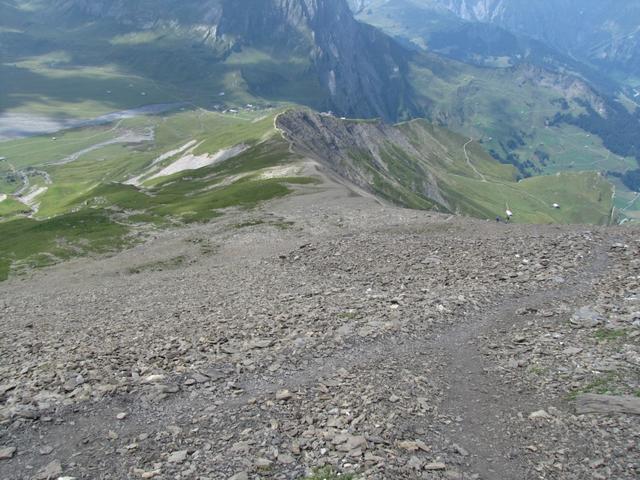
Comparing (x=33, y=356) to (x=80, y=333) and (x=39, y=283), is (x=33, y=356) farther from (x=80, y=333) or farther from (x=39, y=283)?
(x=39, y=283)

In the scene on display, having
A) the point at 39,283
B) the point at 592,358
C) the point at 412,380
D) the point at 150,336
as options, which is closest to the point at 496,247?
the point at 592,358

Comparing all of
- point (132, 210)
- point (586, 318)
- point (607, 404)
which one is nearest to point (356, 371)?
point (607, 404)

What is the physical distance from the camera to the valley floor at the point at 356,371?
19641mm

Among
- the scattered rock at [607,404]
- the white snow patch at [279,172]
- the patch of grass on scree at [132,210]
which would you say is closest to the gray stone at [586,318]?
the scattered rock at [607,404]

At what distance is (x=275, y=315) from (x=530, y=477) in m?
20.0

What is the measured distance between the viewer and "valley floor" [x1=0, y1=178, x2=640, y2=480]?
64.4ft

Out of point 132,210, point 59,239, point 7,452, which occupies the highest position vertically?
point 7,452

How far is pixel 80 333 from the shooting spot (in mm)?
37969

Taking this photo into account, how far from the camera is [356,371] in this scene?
26.0 metres

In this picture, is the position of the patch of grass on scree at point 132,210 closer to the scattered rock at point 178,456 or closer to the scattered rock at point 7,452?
the scattered rock at point 7,452

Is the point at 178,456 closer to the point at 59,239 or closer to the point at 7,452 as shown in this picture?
the point at 7,452

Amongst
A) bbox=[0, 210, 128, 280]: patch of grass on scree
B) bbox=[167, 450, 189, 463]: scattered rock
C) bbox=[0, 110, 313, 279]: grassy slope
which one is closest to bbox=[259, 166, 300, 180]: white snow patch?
bbox=[0, 110, 313, 279]: grassy slope

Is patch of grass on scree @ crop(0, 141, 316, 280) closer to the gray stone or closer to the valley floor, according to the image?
the valley floor

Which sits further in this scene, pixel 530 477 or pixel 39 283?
pixel 39 283
